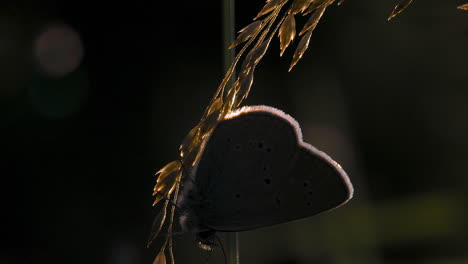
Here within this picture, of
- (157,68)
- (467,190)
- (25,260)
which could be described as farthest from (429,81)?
(25,260)

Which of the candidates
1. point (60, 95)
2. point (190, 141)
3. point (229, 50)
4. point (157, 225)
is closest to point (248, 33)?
point (229, 50)

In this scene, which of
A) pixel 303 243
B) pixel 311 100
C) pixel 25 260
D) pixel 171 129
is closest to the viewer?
pixel 303 243

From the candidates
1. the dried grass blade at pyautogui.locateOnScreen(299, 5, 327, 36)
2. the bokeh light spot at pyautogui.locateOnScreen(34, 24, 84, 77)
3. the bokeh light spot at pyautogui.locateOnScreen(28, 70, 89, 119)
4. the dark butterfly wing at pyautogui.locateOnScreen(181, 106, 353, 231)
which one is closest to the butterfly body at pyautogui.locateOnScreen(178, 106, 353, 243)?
the dark butterfly wing at pyautogui.locateOnScreen(181, 106, 353, 231)

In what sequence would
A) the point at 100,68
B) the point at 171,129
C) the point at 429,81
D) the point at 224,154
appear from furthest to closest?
the point at 100,68 → the point at 171,129 → the point at 429,81 → the point at 224,154

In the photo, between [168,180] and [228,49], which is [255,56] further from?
[168,180]

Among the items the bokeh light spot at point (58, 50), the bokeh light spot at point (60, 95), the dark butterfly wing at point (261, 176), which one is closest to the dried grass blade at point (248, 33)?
the dark butterfly wing at point (261, 176)

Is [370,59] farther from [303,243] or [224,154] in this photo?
[224,154]

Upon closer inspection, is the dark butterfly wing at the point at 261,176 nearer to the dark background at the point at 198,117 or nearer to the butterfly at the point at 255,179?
the butterfly at the point at 255,179

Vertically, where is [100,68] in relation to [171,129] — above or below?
above
